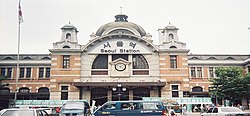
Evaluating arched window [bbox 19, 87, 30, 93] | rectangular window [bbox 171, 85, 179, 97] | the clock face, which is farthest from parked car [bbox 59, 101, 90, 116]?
arched window [bbox 19, 87, 30, 93]

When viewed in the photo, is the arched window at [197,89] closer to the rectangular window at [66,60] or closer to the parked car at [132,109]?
the rectangular window at [66,60]

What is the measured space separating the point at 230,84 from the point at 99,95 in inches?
576

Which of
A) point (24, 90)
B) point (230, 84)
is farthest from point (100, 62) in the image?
point (230, 84)

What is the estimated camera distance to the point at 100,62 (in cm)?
3122

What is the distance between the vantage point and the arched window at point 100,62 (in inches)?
1222

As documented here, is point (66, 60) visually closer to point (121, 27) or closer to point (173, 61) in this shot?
point (121, 27)

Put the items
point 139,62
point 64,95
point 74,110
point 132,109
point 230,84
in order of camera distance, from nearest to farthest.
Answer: point 132,109 < point 74,110 < point 230,84 < point 64,95 < point 139,62

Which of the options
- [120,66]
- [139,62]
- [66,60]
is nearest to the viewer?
[120,66]

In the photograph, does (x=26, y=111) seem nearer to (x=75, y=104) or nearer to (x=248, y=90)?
(x=75, y=104)

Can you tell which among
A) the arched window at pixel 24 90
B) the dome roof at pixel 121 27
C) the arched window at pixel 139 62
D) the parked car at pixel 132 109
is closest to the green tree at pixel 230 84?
the arched window at pixel 139 62

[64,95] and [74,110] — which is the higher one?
[64,95]

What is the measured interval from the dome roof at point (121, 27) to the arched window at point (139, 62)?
3.64 metres

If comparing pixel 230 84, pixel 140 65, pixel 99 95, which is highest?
pixel 140 65

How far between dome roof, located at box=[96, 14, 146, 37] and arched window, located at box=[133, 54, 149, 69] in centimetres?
364
